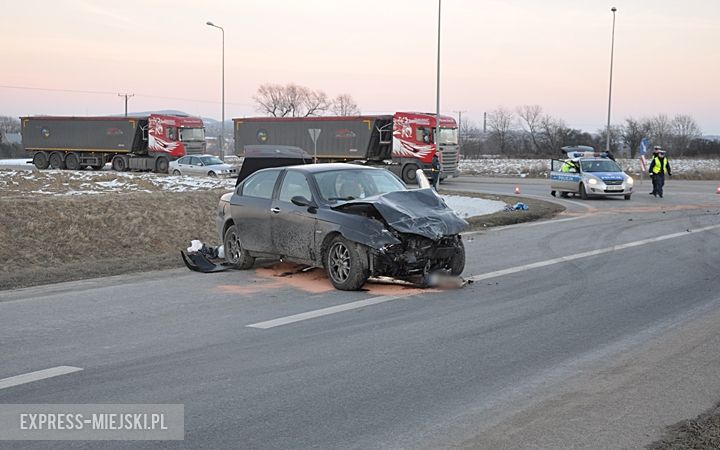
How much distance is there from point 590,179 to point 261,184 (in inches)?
767

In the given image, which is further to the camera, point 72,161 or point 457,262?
point 72,161

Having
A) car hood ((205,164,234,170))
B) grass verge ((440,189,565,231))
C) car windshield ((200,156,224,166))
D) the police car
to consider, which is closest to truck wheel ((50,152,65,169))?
car windshield ((200,156,224,166))

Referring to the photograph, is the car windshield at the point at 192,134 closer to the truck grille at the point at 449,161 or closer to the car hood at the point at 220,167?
the car hood at the point at 220,167

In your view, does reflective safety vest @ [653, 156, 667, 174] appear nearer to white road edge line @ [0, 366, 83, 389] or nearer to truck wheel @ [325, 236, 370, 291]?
truck wheel @ [325, 236, 370, 291]

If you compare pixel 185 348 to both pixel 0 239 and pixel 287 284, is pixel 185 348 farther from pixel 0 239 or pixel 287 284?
pixel 0 239

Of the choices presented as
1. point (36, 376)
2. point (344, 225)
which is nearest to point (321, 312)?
point (344, 225)

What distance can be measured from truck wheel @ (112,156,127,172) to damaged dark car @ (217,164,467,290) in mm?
42451

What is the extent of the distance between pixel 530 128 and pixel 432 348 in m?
101

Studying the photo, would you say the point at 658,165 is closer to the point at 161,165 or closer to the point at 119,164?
the point at 161,165

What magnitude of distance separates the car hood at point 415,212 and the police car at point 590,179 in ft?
63.5

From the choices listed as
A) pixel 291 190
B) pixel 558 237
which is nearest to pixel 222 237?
pixel 291 190

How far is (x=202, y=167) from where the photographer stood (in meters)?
44.6

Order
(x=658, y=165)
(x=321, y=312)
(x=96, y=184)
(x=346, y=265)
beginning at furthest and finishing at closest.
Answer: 1. (x=96, y=184)
2. (x=658, y=165)
3. (x=346, y=265)
4. (x=321, y=312)

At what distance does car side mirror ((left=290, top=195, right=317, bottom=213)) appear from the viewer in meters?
11.0
